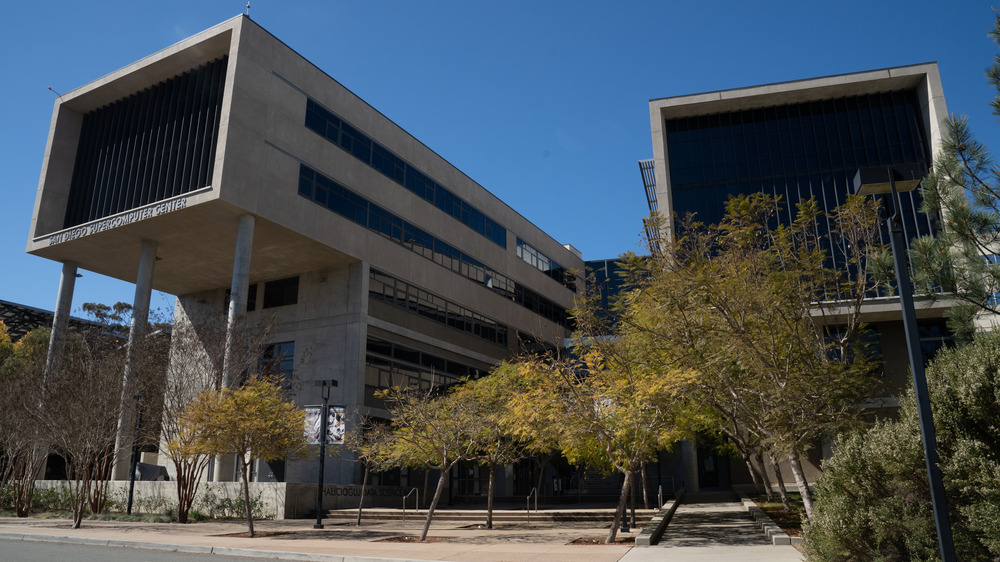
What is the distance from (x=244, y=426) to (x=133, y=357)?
1205 cm

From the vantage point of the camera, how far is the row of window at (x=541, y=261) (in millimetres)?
58706

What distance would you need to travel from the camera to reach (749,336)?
1711cm

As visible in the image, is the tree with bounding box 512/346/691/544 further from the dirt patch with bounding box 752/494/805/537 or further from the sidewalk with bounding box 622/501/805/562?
the dirt patch with bounding box 752/494/805/537

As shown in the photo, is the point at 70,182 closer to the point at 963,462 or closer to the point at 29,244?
the point at 29,244

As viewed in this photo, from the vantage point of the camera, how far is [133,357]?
31047mm

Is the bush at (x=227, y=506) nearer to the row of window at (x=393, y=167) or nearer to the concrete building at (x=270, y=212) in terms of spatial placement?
the concrete building at (x=270, y=212)

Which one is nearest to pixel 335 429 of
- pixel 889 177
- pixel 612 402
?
pixel 612 402

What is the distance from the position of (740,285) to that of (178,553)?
15670mm

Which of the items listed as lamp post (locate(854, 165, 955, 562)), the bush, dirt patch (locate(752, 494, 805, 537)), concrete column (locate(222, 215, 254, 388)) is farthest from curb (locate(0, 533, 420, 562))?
concrete column (locate(222, 215, 254, 388))

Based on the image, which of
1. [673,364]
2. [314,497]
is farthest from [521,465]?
[673,364]

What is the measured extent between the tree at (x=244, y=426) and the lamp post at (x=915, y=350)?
62.3 ft

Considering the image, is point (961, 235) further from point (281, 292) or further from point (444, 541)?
point (281, 292)

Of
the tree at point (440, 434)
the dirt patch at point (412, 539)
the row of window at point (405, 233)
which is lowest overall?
the dirt patch at point (412, 539)

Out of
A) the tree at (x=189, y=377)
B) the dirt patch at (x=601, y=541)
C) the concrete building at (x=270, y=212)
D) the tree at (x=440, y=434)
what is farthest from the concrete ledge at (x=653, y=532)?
the concrete building at (x=270, y=212)
